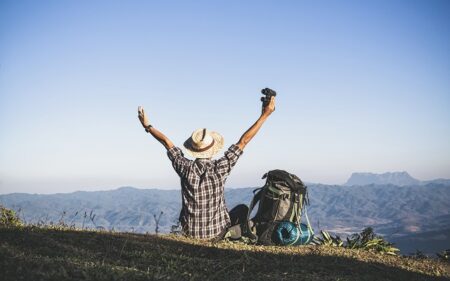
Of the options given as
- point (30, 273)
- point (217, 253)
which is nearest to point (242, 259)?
point (217, 253)

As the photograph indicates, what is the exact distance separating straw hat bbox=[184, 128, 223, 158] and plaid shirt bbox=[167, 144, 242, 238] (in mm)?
174

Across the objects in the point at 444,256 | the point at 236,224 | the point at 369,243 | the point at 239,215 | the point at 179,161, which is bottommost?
the point at 444,256

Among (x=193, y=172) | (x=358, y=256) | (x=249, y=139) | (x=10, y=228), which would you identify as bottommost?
(x=358, y=256)

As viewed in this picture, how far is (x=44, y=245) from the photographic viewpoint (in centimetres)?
522

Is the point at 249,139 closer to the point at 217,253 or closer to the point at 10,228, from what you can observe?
the point at 217,253

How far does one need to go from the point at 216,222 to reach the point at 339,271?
2639mm

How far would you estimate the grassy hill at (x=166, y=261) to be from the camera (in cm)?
401

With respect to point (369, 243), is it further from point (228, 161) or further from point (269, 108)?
point (228, 161)

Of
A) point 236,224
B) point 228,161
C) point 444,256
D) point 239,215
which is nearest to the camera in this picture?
point 228,161

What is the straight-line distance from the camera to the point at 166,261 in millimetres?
5168

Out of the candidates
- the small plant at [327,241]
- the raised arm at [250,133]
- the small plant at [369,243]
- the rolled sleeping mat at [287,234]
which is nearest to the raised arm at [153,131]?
the raised arm at [250,133]

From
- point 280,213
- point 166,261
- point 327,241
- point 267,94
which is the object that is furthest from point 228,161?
point 327,241

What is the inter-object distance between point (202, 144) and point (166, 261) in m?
2.84

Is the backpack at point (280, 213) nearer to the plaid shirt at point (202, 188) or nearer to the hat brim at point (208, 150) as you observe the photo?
the plaid shirt at point (202, 188)
